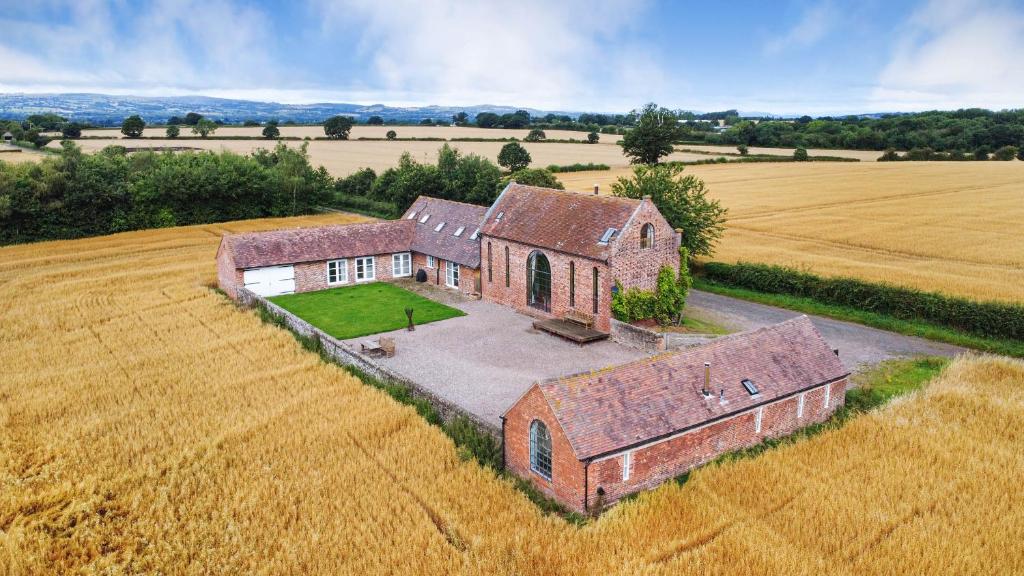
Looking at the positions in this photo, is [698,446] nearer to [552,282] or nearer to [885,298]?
[552,282]

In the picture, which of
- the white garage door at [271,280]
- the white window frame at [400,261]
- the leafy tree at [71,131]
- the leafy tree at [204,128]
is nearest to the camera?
the white garage door at [271,280]

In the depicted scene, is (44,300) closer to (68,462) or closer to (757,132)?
(68,462)

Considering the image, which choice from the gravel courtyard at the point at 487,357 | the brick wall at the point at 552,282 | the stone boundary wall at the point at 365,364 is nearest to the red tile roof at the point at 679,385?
the stone boundary wall at the point at 365,364

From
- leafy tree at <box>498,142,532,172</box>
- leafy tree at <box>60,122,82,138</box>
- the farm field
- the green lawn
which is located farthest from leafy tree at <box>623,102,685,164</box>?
leafy tree at <box>60,122,82,138</box>

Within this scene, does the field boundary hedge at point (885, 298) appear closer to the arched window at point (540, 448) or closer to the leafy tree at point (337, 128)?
the arched window at point (540, 448)

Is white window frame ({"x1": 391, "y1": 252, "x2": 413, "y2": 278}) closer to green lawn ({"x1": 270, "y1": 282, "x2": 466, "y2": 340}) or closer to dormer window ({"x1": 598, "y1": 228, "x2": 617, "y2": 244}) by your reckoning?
green lawn ({"x1": 270, "y1": 282, "x2": 466, "y2": 340})
